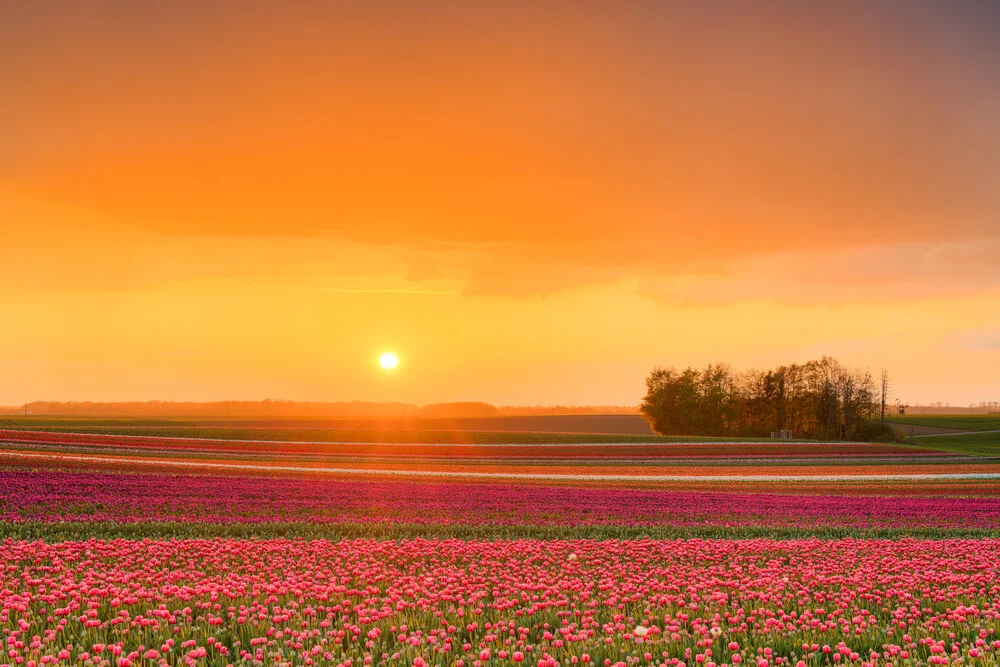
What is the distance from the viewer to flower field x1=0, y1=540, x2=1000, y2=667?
753 cm

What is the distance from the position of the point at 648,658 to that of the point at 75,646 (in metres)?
5.88

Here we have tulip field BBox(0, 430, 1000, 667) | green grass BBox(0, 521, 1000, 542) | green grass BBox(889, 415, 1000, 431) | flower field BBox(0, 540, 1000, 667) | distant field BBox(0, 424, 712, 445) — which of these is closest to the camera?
flower field BBox(0, 540, 1000, 667)

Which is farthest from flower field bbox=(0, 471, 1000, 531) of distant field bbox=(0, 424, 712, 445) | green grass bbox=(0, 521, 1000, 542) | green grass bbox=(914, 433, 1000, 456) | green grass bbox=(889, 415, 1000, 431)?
green grass bbox=(889, 415, 1000, 431)

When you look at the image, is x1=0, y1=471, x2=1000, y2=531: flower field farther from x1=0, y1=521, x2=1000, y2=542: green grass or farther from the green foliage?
the green foliage

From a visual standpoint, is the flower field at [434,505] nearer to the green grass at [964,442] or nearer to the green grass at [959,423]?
the green grass at [964,442]

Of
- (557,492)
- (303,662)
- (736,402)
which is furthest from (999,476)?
(736,402)

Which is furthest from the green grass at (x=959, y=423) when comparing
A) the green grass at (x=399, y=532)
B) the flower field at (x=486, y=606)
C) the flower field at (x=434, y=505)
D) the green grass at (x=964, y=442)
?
the flower field at (x=486, y=606)

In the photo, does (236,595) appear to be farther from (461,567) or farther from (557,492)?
(557,492)

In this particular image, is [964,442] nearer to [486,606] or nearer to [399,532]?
[399,532]

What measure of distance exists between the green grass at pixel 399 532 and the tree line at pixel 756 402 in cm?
8249

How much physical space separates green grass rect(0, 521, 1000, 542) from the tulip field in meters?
0.08

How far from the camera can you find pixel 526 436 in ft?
234

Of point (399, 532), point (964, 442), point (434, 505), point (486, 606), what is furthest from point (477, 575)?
point (964, 442)

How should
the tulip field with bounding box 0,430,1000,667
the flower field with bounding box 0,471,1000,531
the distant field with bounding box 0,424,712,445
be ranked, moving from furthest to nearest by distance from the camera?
the distant field with bounding box 0,424,712,445
the flower field with bounding box 0,471,1000,531
the tulip field with bounding box 0,430,1000,667
